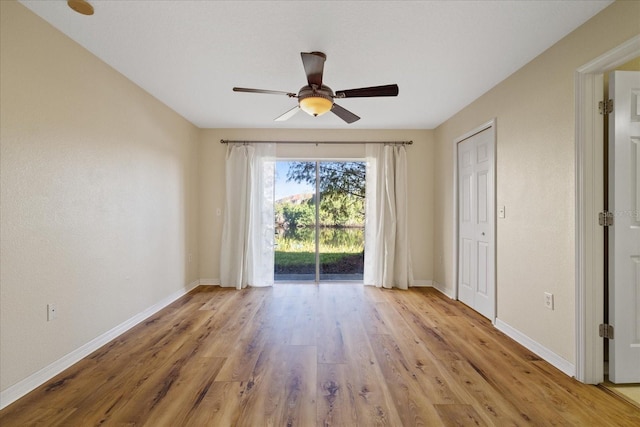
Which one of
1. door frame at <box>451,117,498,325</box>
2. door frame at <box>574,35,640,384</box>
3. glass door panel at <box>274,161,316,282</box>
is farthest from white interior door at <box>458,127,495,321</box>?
glass door panel at <box>274,161,316,282</box>

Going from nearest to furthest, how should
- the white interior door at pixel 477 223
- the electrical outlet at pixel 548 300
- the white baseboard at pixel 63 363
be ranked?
the white baseboard at pixel 63 363, the electrical outlet at pixel 548 300, the white interior door at pixel 477 223

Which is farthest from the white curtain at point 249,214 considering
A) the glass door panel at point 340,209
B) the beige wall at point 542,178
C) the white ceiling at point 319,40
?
the beige wall at point 542,178

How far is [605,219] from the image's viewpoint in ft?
6.43

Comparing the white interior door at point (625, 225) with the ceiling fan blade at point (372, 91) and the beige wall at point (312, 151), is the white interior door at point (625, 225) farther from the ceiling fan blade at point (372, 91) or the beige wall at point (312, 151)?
the beige wall at point (312, 151)

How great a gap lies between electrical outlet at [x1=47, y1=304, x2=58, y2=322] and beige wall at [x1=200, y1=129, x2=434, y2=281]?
253 cm

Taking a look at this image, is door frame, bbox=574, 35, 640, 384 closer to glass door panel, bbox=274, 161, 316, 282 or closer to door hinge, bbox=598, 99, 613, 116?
door hinge, bbox=598, 99, 613, 116

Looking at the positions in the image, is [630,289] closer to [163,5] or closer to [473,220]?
[473,220]

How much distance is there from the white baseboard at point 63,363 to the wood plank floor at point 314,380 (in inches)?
2.1

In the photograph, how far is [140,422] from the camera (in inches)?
62.9

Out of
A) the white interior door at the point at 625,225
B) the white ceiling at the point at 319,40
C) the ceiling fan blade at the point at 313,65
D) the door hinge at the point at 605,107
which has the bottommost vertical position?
the white interior door at the point at 625,225

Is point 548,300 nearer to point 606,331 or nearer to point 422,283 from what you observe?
point 606,331

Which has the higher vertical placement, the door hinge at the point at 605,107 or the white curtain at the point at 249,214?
the door hinge at the point at 605,107

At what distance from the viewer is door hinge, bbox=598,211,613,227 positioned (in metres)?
1.94

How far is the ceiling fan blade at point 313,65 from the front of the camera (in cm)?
198
